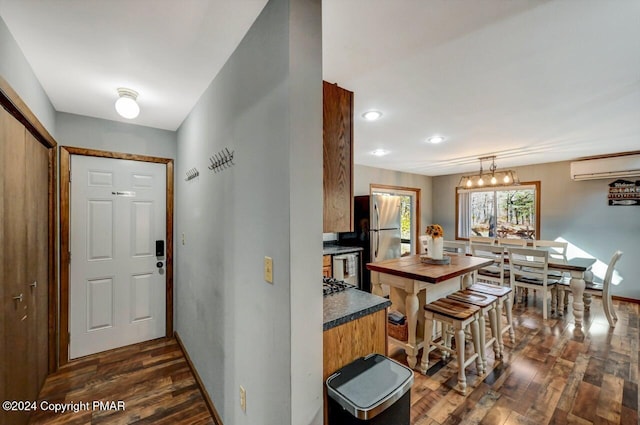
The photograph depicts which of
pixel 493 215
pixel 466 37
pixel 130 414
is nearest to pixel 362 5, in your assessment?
pixel 466 37

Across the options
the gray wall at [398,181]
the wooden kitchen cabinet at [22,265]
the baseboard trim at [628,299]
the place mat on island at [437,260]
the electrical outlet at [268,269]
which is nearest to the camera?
the electrical outlet at [268,269]

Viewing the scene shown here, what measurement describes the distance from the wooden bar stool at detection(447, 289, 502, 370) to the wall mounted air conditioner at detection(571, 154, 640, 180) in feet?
12.0

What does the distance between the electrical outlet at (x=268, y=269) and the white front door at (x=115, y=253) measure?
7.63 feet

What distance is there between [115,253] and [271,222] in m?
2.50

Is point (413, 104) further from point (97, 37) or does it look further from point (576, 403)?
point (576, 403)

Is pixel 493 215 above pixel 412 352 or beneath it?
above

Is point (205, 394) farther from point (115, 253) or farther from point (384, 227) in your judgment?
point (384, 227)

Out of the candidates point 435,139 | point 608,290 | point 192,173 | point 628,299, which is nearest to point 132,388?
point 192,173

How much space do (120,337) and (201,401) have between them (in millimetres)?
1412

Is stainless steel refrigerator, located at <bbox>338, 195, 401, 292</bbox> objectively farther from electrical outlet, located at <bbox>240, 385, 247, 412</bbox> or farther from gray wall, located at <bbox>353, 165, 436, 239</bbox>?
electrical outlet, located at <bbox>240, 385, 247, 412</bbox>

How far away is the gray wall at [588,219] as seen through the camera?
13.9 ft

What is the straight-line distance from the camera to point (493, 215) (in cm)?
588

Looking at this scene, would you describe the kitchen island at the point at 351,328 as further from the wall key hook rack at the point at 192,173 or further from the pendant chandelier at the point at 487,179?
the pendant chandelier at the point at 487,179

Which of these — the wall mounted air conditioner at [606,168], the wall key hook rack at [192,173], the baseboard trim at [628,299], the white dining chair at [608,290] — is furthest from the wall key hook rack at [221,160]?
the baseboard trim at [628,299]
